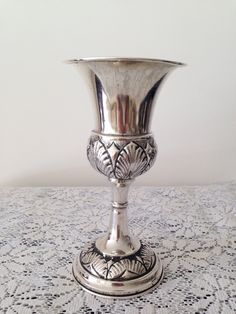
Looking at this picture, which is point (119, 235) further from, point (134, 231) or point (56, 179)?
point (56, 179)

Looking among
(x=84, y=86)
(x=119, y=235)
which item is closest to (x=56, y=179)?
(x=84, y=86)

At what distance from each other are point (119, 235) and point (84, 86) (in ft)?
1.68

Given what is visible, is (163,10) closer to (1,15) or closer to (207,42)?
(207,42)

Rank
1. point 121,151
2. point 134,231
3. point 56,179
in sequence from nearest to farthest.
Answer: point 121,151
point 134,231
point 56,179

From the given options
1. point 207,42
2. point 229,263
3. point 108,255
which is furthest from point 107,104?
point 207,42

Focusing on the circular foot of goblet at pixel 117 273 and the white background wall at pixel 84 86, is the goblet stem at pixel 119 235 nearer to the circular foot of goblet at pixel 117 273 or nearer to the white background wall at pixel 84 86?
the circular foot of goblet at pixel 117 273


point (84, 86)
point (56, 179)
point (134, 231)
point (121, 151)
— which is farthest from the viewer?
point (56, 179)

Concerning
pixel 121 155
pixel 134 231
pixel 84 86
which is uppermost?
pixel 84 86

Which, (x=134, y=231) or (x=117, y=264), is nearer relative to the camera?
(x=117, y=264)

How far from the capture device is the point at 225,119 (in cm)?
92

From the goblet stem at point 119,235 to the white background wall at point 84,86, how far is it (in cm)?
43

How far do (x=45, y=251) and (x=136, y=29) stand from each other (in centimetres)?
66

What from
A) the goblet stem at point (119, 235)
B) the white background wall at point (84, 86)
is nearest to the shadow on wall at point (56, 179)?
the white background wall at point (84, 86)

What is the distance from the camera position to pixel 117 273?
46 centimetres
